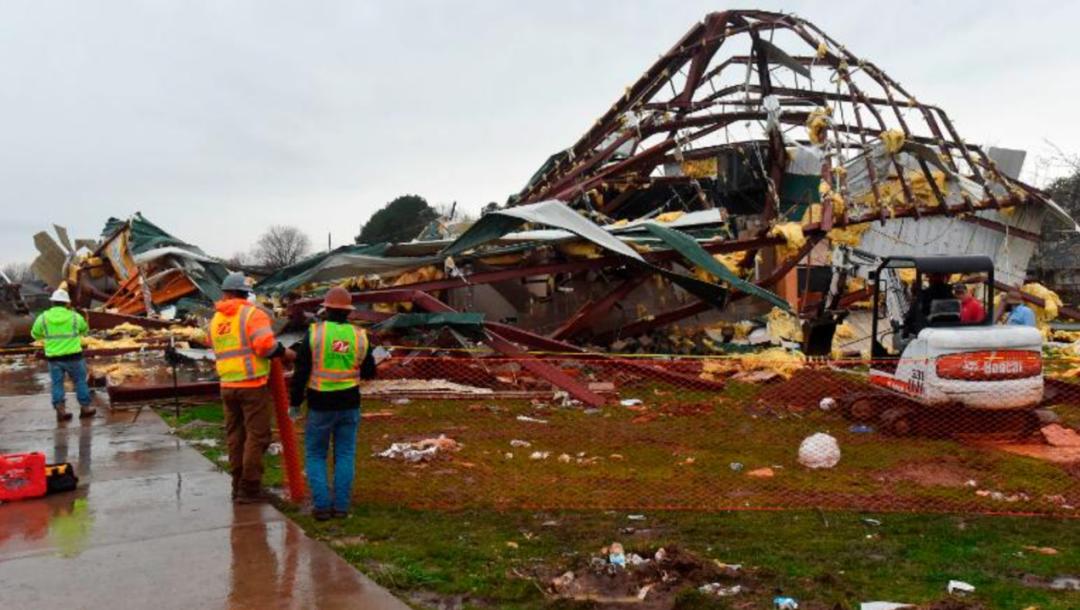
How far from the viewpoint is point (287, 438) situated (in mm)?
5770

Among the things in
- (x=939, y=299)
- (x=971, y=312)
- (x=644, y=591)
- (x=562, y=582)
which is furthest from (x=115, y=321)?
(x=644, y=591)

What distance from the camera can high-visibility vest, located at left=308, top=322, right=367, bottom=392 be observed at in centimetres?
541

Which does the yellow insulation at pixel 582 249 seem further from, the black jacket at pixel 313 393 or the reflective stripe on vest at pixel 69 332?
the black jacket at pixel 313 393

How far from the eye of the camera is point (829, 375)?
11180mm

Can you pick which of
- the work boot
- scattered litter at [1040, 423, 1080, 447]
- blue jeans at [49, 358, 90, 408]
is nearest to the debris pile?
the work boot

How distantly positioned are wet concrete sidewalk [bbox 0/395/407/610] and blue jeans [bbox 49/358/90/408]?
2583 mm

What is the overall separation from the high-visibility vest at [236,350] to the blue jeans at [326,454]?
0.64 m

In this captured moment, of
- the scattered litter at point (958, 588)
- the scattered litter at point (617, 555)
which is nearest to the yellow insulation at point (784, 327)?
the scattered litter at point (958, 588)

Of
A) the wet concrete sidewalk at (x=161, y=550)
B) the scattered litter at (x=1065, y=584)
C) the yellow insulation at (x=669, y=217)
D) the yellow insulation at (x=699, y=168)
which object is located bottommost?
the scattered litter at (x=1065, y=584)

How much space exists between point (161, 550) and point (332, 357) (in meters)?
1.48

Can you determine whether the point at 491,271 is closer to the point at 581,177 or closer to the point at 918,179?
the point at 581,177

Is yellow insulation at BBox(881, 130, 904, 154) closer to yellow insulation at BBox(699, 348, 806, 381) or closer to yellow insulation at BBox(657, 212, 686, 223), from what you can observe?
yellow insulation at BBox(657, 212, 686, 223)

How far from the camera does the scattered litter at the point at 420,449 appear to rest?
7.30m

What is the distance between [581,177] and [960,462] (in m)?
12.0
